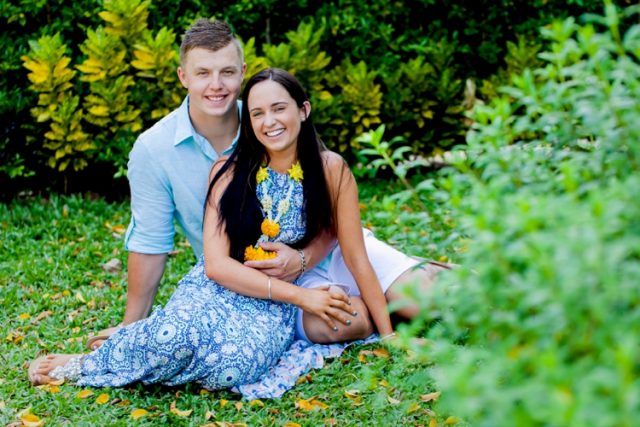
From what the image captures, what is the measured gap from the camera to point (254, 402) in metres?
3.51

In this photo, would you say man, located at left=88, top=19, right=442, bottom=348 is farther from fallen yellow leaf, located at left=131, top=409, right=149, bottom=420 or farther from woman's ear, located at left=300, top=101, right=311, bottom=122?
fallen yellow leaf, located at left=131, top=409, right=149, bottom=420

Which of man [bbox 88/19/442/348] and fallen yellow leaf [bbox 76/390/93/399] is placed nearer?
fallen yellow leaf [bbox 76/390/93/399]

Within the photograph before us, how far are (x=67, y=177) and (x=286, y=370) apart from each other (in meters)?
3.19

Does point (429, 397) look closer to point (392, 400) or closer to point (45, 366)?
point (392, 400)

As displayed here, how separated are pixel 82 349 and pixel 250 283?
0.91 meters

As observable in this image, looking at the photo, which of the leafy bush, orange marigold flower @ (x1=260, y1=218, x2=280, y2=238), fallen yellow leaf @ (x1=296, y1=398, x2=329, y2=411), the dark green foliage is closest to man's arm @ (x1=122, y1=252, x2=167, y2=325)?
orange marigold flower @ (x1=260, y1=218, x2=280, y2=238)

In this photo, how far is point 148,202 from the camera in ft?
13.8

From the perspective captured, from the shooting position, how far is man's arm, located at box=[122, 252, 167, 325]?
4.20 meters

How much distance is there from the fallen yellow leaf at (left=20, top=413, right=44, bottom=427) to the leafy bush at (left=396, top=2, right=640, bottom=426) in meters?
1.94

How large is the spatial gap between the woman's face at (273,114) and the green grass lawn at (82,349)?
3.16ft

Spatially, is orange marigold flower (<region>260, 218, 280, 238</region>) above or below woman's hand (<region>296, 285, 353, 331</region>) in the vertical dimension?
above

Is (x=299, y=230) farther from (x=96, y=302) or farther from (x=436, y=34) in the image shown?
(x=436, y=34)

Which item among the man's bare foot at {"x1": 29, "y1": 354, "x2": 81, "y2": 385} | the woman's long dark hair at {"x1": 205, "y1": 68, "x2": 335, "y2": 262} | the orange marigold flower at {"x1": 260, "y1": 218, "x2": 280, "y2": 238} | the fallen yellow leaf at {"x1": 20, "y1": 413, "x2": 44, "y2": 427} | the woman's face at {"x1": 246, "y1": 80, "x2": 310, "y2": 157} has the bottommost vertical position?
the fallen yellow leaf at {"x1": 20, "y1": 413, "x2": 44, "y2": 427}

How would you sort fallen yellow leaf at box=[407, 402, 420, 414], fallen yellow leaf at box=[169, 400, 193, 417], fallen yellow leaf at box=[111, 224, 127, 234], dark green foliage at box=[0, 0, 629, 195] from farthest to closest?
1. dark green foliage at box=[0, 0, 629, 195]
2. fallen yellow leaf at box=[111, 224, 127, 234]
3. fallen yellow leaf at box=[169, 400, 193, 417]
4. fallen yellow leaf at box=[407, 402, 420, 414]
